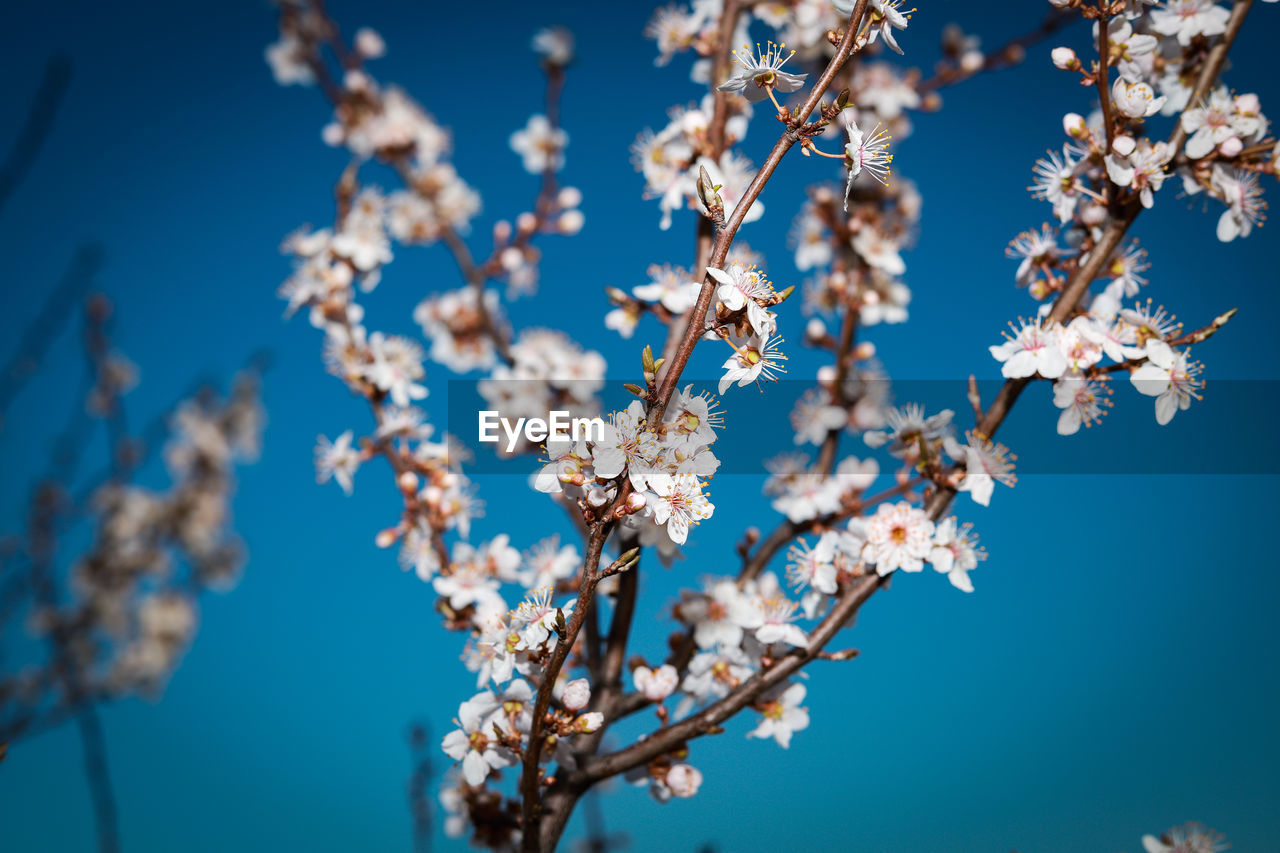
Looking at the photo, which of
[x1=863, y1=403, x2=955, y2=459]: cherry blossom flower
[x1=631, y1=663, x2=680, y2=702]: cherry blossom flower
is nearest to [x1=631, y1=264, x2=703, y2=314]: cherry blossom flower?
[x1=863, y1=403, x2=955, y2=459]: cherry blossom flower

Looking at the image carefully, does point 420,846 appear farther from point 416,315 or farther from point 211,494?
point 211,494

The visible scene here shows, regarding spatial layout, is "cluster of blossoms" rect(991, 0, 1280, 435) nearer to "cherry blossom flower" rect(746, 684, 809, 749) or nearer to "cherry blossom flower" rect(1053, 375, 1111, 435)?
"cherry blossom flower" rect(1053, 375, 1111, 435)

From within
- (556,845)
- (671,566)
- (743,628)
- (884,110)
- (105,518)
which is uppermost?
(884,110)

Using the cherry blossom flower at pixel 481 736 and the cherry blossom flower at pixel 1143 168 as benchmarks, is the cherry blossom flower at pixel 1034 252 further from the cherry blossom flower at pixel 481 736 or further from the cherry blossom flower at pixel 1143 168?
the cherry blossom flower at pixel 481 736

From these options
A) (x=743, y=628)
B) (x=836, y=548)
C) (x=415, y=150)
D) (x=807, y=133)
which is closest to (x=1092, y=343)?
(x=836, y=548)

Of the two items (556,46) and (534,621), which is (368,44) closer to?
(556,46)

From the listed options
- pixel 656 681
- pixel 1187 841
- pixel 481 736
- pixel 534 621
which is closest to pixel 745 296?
pixel 534 621
